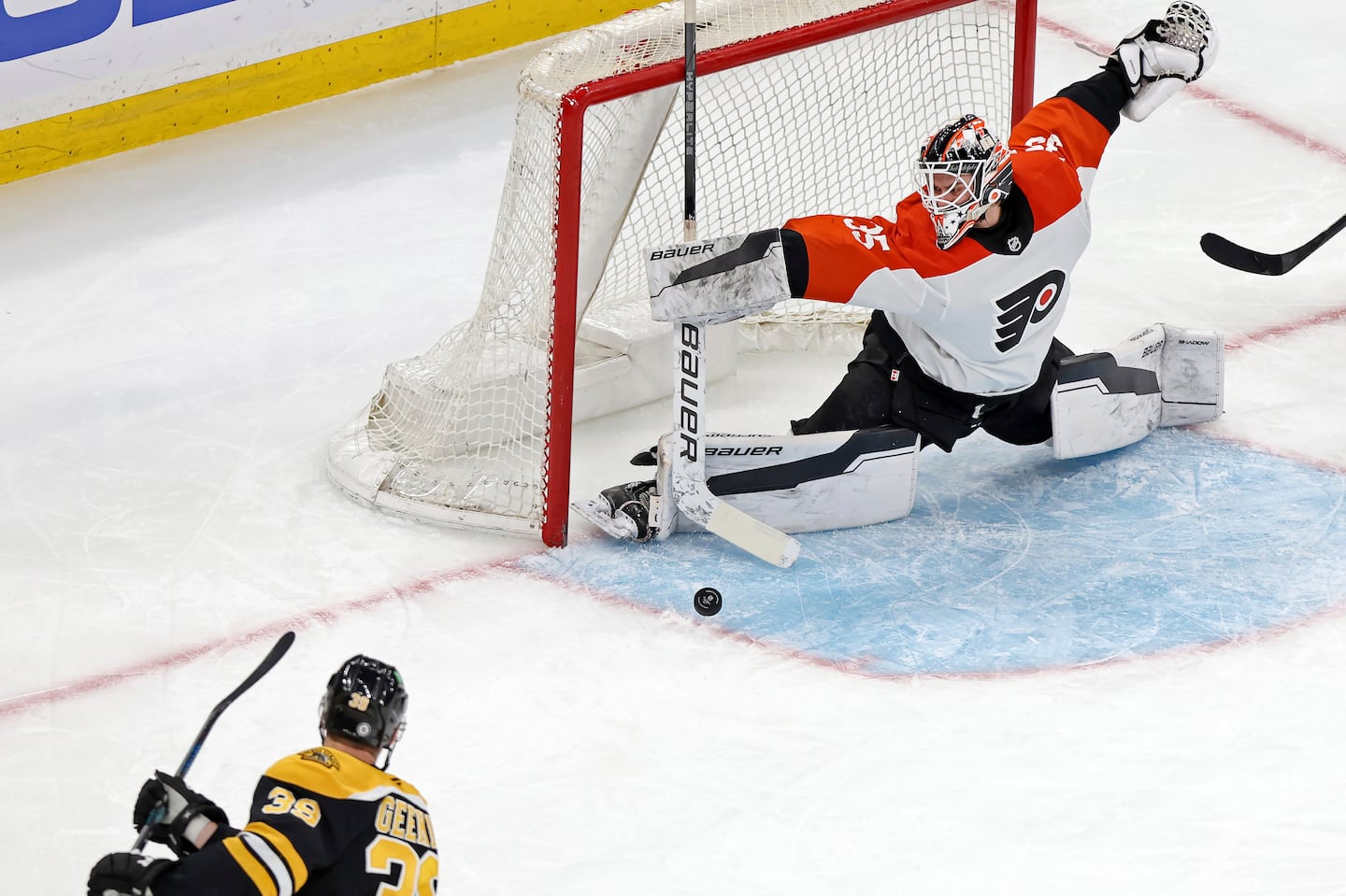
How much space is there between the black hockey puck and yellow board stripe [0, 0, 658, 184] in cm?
290

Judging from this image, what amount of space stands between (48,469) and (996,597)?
83.9 inches

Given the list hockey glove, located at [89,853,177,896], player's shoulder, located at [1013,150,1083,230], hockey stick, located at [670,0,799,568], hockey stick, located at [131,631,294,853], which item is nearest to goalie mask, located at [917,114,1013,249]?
player's shoulder, located at [1013,150,1083,230]

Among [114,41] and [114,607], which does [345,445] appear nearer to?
[114,607]

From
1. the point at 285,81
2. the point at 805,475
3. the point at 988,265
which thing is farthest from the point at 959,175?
the point at 285,81

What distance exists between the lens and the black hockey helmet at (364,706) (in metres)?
2.50

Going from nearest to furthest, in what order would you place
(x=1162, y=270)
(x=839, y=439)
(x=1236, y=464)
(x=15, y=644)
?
(x=15, y=644) < (x=839, y=439) < (x=1236, y=464) < (x=1162, y=270)

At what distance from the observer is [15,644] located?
3.80m

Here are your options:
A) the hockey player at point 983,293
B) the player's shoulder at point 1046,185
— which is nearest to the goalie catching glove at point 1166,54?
the hockey player at point 983,293

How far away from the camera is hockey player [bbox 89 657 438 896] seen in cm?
235

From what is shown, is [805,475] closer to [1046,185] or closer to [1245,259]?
[1046,185]

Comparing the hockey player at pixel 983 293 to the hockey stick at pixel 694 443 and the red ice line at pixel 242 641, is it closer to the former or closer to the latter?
the hockey stick at pixel 694 443

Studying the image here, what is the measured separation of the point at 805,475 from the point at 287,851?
6.30ft

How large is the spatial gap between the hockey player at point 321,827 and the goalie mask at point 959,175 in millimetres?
1687

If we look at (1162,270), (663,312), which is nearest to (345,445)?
(663,312)
